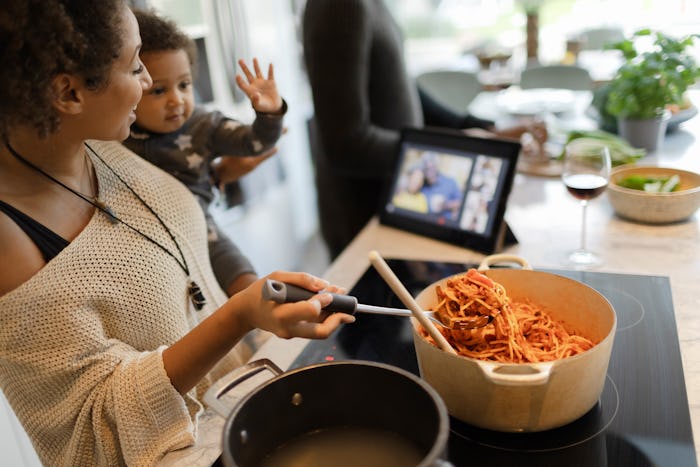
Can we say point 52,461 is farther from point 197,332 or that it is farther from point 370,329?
point 370,329

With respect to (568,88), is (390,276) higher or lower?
higher

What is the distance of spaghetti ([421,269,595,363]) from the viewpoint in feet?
2.91

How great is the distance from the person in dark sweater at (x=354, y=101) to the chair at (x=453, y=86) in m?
0.63

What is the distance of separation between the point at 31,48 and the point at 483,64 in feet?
7.97

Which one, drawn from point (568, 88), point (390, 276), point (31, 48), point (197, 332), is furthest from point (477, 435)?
point (568, 88)

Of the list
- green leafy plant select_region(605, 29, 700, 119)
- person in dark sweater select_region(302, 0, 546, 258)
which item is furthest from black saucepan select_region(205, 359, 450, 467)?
green leafy plant select_region(605, 29, 700, 119)

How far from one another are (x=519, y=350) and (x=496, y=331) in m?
0.04

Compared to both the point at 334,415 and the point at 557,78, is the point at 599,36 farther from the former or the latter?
the point at 334,415

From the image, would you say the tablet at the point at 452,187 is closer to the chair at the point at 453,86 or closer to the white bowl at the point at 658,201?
the white bowl at the point at 658,201

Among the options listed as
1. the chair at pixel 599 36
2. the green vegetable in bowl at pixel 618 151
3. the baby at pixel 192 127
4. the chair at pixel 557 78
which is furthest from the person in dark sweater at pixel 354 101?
the chair at pixel 599 36

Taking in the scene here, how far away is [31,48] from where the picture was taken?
0.84 metres

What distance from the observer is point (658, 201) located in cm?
152

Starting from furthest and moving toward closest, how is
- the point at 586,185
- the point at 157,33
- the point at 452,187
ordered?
the point at 452,187 → the point at 586,185 → the point at 157,33

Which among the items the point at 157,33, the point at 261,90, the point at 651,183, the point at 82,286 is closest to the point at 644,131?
the point at 651,183
